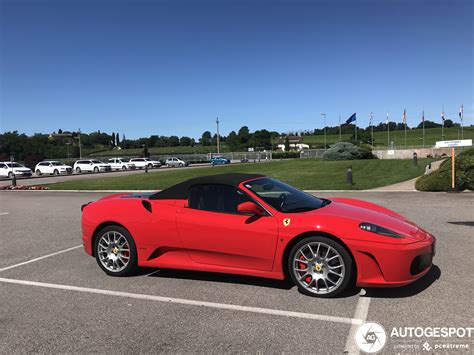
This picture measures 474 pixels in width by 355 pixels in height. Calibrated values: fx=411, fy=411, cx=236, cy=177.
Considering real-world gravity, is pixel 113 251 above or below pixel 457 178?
below

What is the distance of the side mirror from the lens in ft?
15.4

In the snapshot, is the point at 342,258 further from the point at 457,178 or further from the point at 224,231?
the point at 457,178

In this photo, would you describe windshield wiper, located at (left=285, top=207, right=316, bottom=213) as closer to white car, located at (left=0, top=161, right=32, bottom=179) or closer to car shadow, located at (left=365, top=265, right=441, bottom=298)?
car shadow, located at (left=365, top=265, right=441, bottom=298)

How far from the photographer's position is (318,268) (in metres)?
4.48

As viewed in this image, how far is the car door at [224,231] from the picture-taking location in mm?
4672

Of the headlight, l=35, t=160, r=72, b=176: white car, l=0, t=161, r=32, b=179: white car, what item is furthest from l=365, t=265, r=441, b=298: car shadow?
l=35, t=160, r=72, b=176: white car

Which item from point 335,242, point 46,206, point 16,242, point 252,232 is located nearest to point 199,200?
point 252,232

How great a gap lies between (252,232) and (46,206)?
39.8 feet

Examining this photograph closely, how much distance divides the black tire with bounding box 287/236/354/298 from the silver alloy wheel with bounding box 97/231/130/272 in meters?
2.26

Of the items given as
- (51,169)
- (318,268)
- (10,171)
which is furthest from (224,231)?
(51,169)

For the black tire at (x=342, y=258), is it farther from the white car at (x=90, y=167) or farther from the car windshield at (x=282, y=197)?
the white car at (x=90, y=167)

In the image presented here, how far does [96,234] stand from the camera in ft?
18.8

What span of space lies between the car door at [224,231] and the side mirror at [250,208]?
0.06m

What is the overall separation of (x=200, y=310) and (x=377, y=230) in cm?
206
